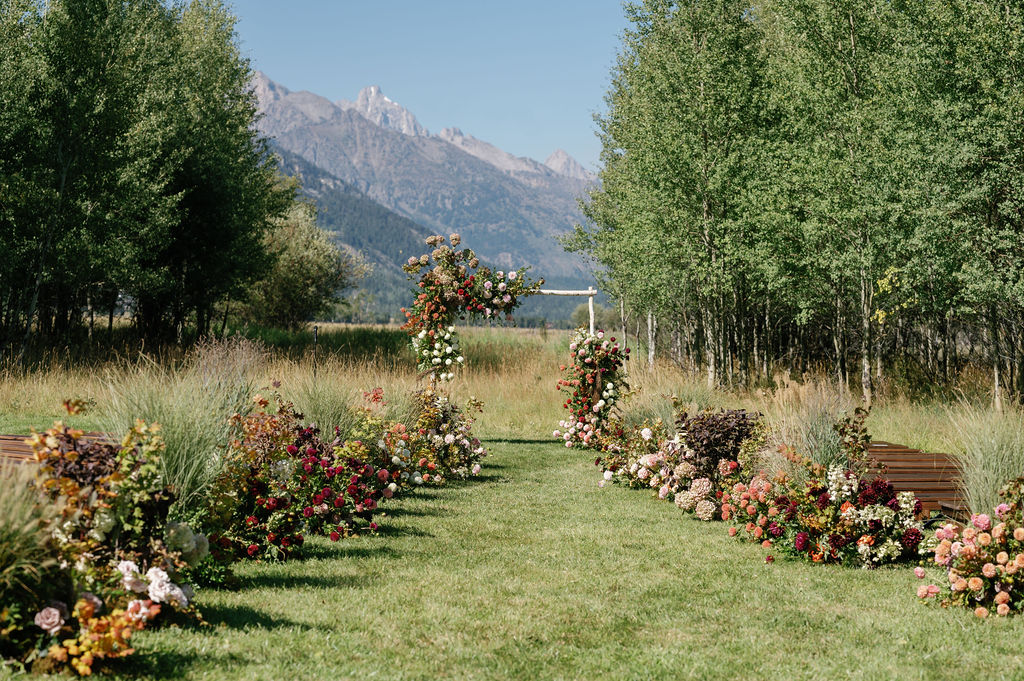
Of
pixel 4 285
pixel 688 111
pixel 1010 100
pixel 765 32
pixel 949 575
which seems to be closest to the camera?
pixel 949 575

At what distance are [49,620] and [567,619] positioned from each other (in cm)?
255

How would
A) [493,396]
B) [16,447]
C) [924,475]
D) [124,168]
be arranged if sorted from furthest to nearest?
[124,168]
[493,396]
[924,475]
[16,447]

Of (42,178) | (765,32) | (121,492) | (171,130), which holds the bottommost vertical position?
(121,492)

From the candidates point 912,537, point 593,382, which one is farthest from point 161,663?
point 593,382

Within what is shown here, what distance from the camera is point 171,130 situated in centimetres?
1805

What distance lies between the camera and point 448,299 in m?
12.1

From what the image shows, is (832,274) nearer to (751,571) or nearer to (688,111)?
(688,111)

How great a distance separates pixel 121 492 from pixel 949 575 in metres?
4.55

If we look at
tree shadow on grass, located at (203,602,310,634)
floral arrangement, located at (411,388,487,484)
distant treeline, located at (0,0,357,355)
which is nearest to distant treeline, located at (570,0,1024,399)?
floral arrangement, located at (411,388,487,484)

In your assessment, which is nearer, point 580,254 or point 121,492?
point 121,492

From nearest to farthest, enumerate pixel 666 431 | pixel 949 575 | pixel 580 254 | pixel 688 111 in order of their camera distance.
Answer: pixel 949 575 → pixel 666 431 → pixel 688 111 → pixel 580 254

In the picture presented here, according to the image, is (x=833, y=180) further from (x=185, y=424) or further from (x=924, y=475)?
(x=185, y=424)

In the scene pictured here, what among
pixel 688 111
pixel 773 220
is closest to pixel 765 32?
pixel 688 111

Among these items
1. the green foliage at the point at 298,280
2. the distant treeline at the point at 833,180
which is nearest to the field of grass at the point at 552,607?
the distant treeline at the point at 833,180
